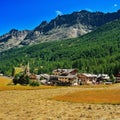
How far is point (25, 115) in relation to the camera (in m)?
34.4

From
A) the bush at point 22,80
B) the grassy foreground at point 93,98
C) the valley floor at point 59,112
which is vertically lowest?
the valley floor at point 59,112

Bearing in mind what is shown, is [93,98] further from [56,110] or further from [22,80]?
[22,80]

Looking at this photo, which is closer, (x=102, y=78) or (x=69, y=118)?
(x=69, y=118)

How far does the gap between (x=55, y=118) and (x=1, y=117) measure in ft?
19.3

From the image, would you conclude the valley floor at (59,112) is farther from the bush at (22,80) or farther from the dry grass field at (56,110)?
the bush at (22,80)

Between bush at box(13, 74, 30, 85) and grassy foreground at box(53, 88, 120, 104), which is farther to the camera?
bush at box(13, 74, 30, 85)

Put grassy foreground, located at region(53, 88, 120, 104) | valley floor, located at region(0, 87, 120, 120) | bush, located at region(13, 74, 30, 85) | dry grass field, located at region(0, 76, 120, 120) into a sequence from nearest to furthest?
1. valley floor, located at region(0, 87, 120, 120)
2. dry grass field, located at region(0, 76, 120, 120)
3. grassy foreground, located at region(53, 88, 120, 104)
4. bush, located at region(13, 74, 30, 85)

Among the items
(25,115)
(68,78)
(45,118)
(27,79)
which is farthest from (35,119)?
(68,78)

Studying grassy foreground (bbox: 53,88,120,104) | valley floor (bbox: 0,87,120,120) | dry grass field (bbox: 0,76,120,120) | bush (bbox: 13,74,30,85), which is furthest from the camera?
bush (bbox: 13,74,30,85)

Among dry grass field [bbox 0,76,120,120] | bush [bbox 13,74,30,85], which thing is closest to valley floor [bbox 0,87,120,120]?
dry grass field [bbox 0,76,120,120]

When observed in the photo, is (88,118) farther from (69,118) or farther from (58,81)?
(58,81)

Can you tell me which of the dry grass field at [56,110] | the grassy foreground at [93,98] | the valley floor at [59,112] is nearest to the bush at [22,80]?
the grassy foreground at [93,98]

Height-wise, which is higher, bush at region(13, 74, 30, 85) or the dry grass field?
bush at region(13, 74, 30, 85)

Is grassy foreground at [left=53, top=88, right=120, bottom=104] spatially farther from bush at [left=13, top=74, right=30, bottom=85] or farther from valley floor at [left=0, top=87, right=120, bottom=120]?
bush at [left=13, top=74, right=30, bottom=85]
